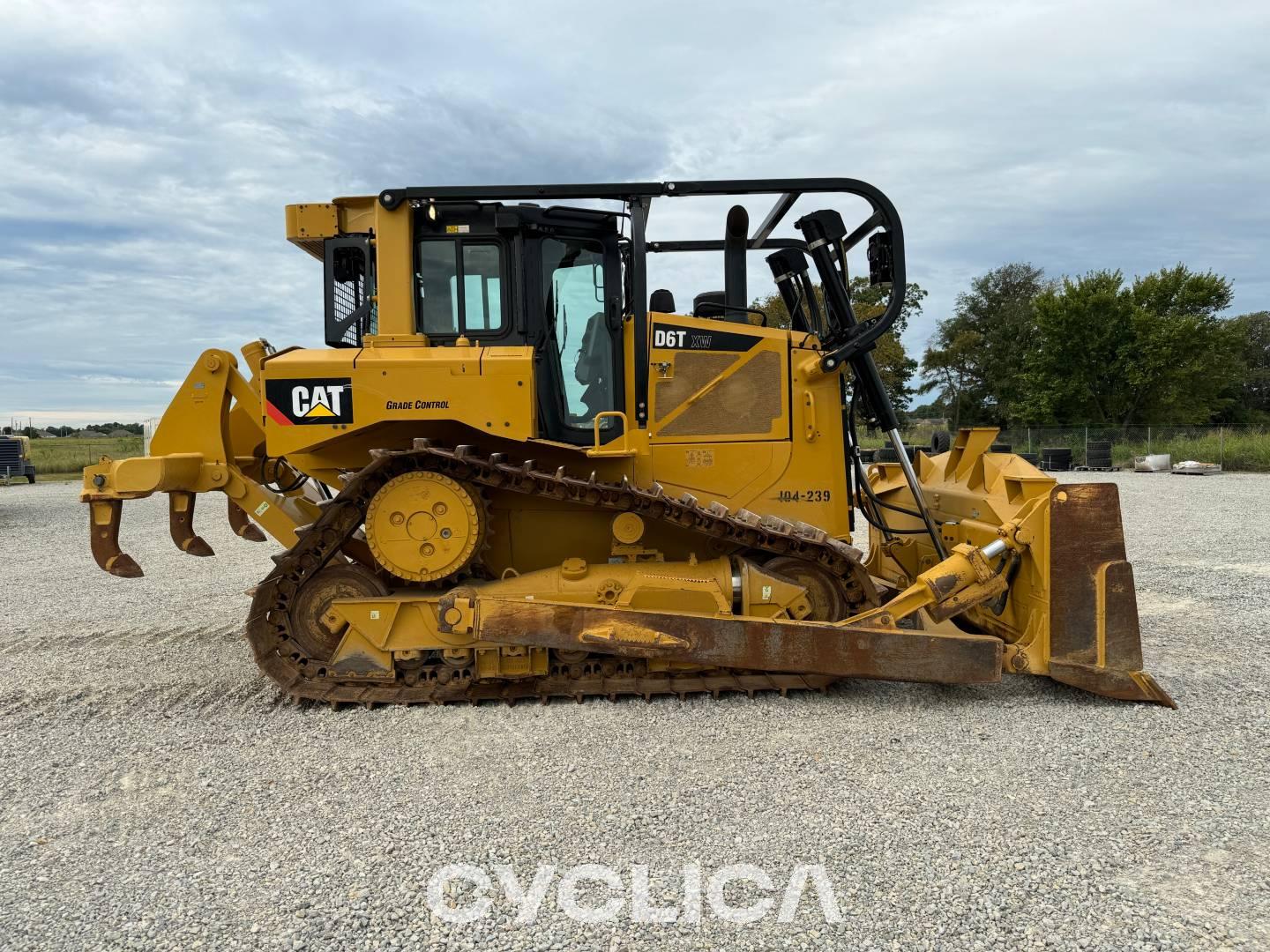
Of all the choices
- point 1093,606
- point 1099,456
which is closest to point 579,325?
point 1093,606

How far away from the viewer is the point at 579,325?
202 inches

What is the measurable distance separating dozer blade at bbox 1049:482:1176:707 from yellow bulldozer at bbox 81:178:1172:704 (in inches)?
0.5

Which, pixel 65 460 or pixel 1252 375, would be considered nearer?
pixel 65 460

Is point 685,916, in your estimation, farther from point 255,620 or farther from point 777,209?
point 777,209

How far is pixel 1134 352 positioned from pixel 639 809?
149 ft

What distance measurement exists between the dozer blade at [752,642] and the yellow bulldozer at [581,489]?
0.02 meters

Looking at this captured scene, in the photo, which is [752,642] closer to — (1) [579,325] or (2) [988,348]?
(1) [579,325]

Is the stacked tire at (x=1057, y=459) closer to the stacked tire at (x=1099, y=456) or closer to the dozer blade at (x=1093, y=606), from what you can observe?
the stacked tire at (x=1099, y=456)

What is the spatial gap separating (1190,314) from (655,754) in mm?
46797

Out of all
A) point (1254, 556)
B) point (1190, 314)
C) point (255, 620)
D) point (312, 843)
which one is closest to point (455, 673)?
point (255, 620)

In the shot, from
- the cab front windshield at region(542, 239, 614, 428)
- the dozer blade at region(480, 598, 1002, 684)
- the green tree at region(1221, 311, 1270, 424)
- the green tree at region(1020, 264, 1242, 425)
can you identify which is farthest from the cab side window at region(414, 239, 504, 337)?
Result: the green tree at region(1221, 311, 1270, 424)

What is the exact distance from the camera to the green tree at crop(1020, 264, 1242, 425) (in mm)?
38781

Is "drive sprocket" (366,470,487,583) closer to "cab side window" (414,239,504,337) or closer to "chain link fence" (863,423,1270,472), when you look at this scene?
"cab side window" (414,239,504,337)

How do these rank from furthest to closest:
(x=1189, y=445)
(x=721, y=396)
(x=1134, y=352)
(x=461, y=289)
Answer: (x=1134, y=352) < (x=1189, y=445) < (x=721, y=396) < (x=461, y=289)
